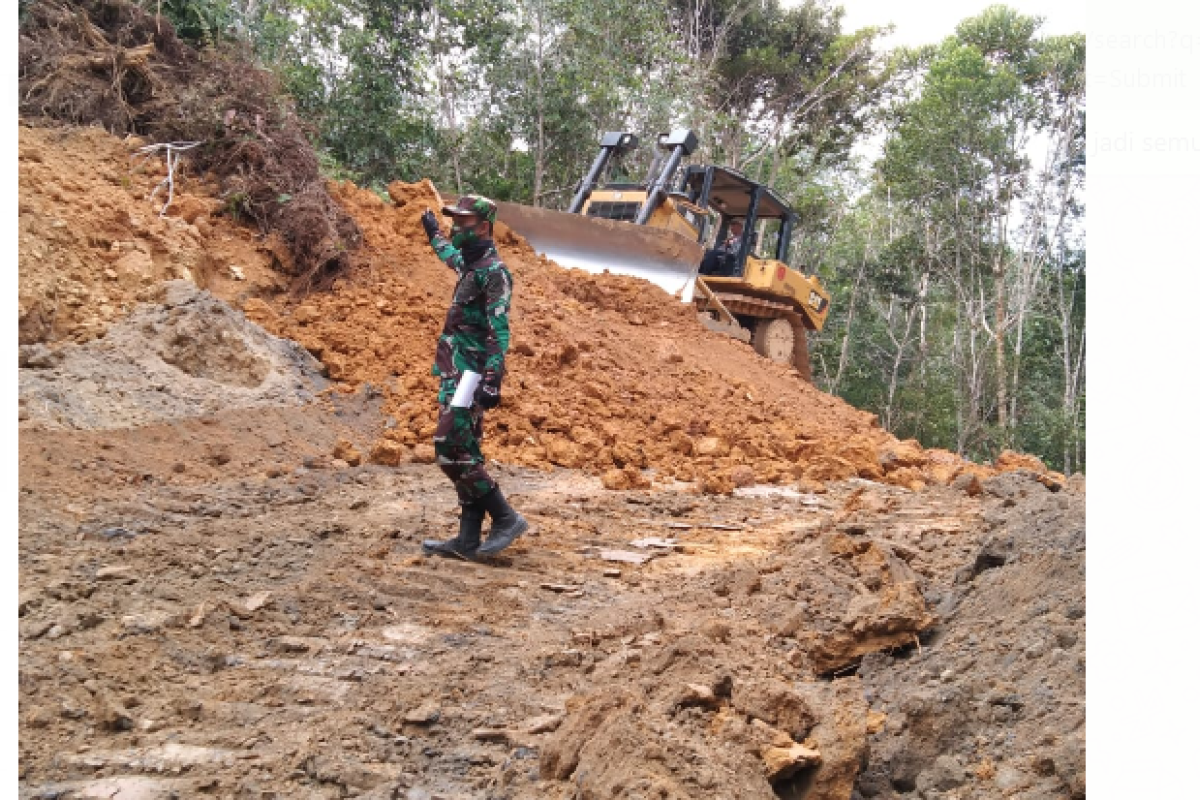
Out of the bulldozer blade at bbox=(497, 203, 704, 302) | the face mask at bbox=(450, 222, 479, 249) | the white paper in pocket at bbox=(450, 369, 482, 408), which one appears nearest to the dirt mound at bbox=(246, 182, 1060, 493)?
the bulldozer blade at bbox=(497, 203, 704, 302)

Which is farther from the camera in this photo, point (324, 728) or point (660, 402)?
point (660, 402)

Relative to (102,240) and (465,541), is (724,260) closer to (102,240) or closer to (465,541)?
(102,240)

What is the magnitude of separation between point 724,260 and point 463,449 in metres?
9.70

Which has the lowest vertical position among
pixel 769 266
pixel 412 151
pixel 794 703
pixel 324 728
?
pixel 324 728

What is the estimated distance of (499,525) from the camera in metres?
4.79

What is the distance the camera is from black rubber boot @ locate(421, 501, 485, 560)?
4.63 metres

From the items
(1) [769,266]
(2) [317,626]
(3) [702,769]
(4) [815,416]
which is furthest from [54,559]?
(1) [769,266]

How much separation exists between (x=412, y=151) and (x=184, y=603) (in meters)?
13.1

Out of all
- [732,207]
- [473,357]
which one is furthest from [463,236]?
[732,207]

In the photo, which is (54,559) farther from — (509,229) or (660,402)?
(509,229)

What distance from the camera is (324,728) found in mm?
2648

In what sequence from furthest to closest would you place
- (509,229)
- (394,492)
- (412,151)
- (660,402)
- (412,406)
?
(412,151) < (509,229) < (660,402) < (412,406) < (394,492)

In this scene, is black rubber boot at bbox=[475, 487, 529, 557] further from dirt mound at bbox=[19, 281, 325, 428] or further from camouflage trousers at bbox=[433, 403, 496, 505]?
dirt mound at bbox=[19, 281, 325, 428]

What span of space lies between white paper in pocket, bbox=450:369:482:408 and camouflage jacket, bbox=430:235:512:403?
8cm
